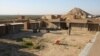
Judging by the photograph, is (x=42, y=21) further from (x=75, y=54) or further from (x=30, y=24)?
(x=75, y=54)

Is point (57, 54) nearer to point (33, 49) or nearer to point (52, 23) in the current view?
point (33, 49)

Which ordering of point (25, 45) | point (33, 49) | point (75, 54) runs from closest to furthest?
point (75, 54) → point (33, 49) → point (25, 45)

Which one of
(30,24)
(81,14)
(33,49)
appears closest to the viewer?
(33,49)

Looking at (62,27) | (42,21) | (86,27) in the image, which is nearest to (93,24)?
(86,27)

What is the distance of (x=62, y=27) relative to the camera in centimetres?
4450

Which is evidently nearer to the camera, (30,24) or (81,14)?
(30,24)

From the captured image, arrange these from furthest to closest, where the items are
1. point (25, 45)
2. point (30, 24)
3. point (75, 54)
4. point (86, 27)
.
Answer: point (30, 24) → point (86, 27) → point (25, 45) → point (75, 54)

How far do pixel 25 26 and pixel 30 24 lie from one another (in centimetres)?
247

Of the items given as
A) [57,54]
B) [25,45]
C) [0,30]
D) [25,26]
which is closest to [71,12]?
[25,26]

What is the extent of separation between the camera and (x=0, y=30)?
102 feet

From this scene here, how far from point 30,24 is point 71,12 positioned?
1360 cm

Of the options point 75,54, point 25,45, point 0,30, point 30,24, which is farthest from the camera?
point 30,24

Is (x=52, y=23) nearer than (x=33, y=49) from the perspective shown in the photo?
No

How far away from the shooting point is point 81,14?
5044 centimetres
